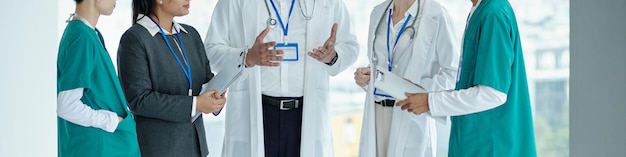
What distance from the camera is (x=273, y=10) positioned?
352cm

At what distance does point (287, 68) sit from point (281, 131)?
0.97 feet

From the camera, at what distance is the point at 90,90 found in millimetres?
2520

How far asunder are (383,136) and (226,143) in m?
0.81

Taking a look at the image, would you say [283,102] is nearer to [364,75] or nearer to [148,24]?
[364,75]

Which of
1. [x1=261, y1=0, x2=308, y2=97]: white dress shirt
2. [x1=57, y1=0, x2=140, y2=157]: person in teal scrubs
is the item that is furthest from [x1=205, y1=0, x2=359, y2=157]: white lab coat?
[x1=57, y1=0, x2=140, y2=157]: person in teal scrubs

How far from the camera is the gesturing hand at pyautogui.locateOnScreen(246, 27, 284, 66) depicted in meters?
3.18

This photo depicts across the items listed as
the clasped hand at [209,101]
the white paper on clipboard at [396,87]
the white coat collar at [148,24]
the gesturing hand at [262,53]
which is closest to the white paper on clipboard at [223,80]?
the clasped hand at [209,101]

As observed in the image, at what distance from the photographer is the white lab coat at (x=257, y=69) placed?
3.48 metres

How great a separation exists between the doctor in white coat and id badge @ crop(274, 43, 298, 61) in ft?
1.31

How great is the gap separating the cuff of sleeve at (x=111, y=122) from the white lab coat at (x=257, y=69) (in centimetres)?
95

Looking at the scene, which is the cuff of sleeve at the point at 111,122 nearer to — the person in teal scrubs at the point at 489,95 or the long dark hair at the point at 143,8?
the long dark hair at the point at 143,8
